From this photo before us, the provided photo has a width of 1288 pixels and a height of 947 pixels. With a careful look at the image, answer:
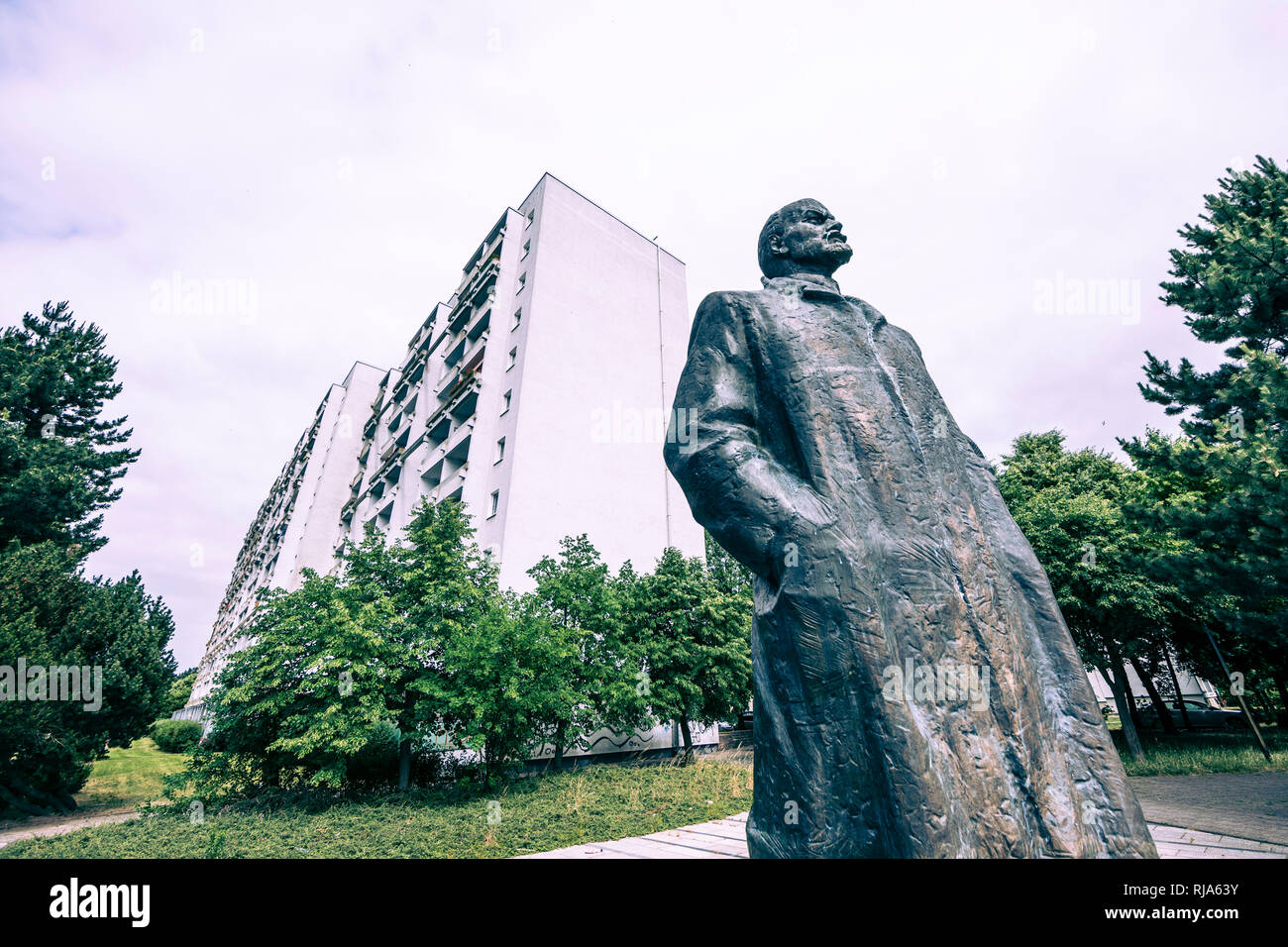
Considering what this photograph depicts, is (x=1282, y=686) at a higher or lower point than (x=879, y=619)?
lower

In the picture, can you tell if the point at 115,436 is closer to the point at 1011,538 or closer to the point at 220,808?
the point at 220,808

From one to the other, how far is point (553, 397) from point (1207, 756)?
19871 millimetres

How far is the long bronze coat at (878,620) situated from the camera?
6.27ft

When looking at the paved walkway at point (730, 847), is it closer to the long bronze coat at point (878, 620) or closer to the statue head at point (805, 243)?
the long bronze coat at point (878, 620)

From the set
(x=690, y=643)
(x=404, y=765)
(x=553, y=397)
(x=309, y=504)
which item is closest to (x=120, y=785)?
(x=404, y=765)

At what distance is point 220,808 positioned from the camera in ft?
35.9

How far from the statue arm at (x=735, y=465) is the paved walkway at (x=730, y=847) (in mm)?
3590

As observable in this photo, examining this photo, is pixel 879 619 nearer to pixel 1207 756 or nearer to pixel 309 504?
pixel 1207 756

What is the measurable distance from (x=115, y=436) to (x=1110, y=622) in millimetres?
29586

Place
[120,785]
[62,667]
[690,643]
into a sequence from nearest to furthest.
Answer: [62,667], [690,643], [120,785]

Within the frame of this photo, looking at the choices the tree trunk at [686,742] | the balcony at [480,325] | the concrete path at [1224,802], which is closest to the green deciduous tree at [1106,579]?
the concrete path at [1224,802]

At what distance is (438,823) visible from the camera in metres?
8.89
